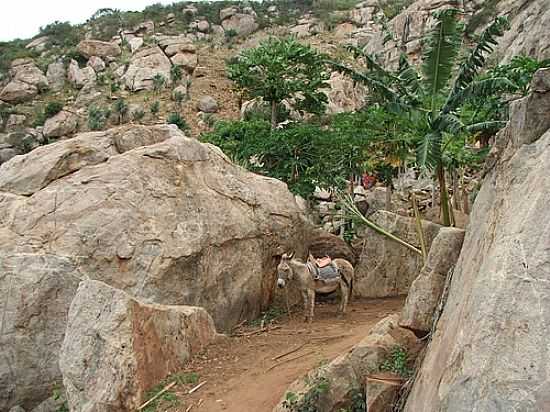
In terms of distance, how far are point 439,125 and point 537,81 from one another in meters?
6.53

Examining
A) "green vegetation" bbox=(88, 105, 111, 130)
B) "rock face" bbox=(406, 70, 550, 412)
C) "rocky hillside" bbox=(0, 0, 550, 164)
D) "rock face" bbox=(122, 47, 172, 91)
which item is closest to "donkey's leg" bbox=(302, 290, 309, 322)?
"rock face" bbox=(406, 70, 550, 412)

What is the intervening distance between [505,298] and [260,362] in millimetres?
6341

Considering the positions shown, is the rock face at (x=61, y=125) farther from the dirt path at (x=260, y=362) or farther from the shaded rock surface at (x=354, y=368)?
the shaded rock surface at (x=354, y=368)

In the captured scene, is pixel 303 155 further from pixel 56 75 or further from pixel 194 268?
pixel 56 75

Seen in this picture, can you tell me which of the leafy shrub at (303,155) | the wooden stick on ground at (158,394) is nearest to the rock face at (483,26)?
the leafy shrub at (303,155)

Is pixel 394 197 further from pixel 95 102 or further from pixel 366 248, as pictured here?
pixel 95 102

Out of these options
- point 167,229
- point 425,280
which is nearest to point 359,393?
point 425,280

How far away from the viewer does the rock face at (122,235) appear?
1084cm

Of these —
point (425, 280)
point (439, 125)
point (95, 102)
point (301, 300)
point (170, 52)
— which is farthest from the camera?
point (170, 52)

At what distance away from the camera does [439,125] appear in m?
11.4

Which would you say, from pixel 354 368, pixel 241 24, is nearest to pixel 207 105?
pixel 241 24

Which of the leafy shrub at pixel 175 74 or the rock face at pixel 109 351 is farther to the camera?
the leafy shrub at pixel 175 74

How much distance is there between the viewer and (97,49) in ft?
162

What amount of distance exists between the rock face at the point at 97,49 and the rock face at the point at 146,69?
3801 mm
